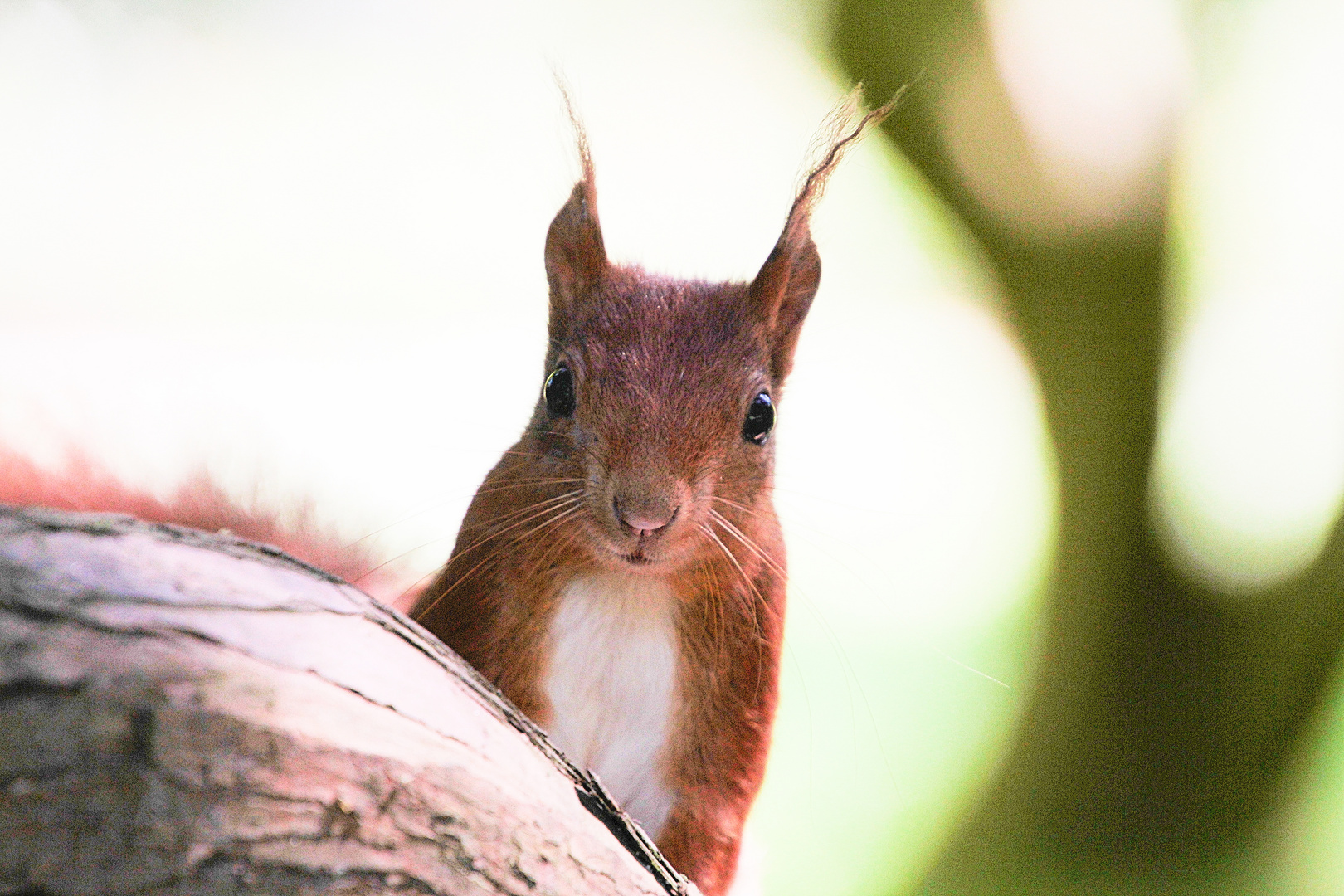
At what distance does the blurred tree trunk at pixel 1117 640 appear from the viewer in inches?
54.9

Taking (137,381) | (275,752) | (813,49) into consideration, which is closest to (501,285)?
(137,381)

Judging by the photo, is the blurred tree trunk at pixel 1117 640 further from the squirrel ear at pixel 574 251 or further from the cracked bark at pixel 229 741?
the cracked bark at pixel 229 741

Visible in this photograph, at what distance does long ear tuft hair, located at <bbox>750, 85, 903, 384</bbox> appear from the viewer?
693 mm

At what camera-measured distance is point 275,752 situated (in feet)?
1.18

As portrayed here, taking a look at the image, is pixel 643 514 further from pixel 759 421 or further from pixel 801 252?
pixel 801 252

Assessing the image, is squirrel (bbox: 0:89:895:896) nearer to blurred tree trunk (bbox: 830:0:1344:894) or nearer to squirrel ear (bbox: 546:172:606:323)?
squirrel ear (bbox: 546:172:606:323)

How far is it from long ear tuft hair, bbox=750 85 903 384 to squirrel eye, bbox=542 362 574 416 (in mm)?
148

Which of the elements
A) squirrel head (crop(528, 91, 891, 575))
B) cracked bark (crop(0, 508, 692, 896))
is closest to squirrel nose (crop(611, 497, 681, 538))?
squirrel head (crop(528, 91, 891, 575))

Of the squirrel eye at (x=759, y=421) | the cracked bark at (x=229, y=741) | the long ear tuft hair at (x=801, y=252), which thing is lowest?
the cracked bark at (x=229, y=741)

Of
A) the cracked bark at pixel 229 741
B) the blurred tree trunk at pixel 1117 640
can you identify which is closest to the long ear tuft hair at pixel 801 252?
the cracked bark at pixel 229 741

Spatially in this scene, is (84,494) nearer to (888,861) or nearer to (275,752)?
(275,752)

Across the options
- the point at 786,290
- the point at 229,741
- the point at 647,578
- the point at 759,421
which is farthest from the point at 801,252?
the point at 229,741

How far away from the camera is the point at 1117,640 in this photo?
153cm

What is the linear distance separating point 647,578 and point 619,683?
0.27 ft
